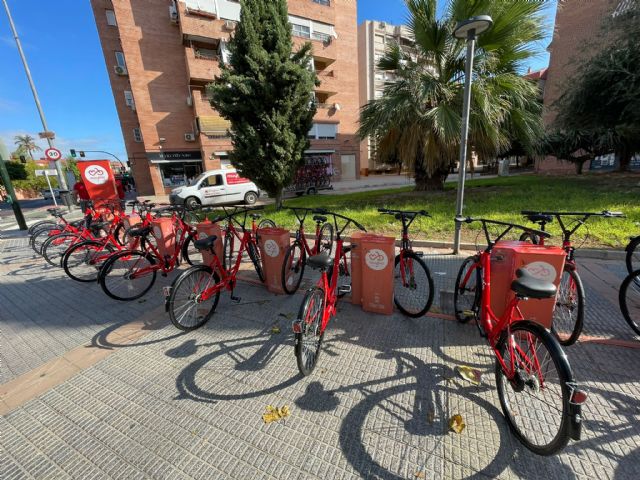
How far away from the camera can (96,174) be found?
8.77 metres

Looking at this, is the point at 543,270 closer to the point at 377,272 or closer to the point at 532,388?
the point at 532,388

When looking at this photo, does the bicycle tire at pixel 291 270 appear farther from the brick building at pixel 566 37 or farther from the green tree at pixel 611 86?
the brick building at pixel 566 37

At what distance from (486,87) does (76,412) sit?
9.58 m

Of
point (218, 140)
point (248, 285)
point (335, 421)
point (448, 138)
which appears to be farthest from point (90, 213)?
point (218, 140)

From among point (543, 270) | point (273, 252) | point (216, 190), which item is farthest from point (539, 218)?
point (216, 190)

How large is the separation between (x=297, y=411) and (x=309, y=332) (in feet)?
1.89

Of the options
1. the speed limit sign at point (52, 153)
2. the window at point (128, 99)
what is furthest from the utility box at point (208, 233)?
the window at point (128, 99)

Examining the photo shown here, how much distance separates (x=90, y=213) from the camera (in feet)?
20.9

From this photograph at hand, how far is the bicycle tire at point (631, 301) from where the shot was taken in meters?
2.53

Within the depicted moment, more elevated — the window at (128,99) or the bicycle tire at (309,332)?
the window at (128,99)

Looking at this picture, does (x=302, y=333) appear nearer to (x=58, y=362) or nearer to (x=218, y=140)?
(x=58, y=362)

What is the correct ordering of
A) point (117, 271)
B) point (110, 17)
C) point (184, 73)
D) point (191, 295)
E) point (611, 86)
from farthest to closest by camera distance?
point (110, 17) → point (184, 73) → point (611, 86) → point (117, 271) → point (191, 295)

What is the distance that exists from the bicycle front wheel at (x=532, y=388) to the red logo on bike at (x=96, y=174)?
1120 cm

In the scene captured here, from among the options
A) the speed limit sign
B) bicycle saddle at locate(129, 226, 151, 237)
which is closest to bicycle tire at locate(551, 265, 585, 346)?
bicycle saddle at locate(129, 226, 151, 237)
